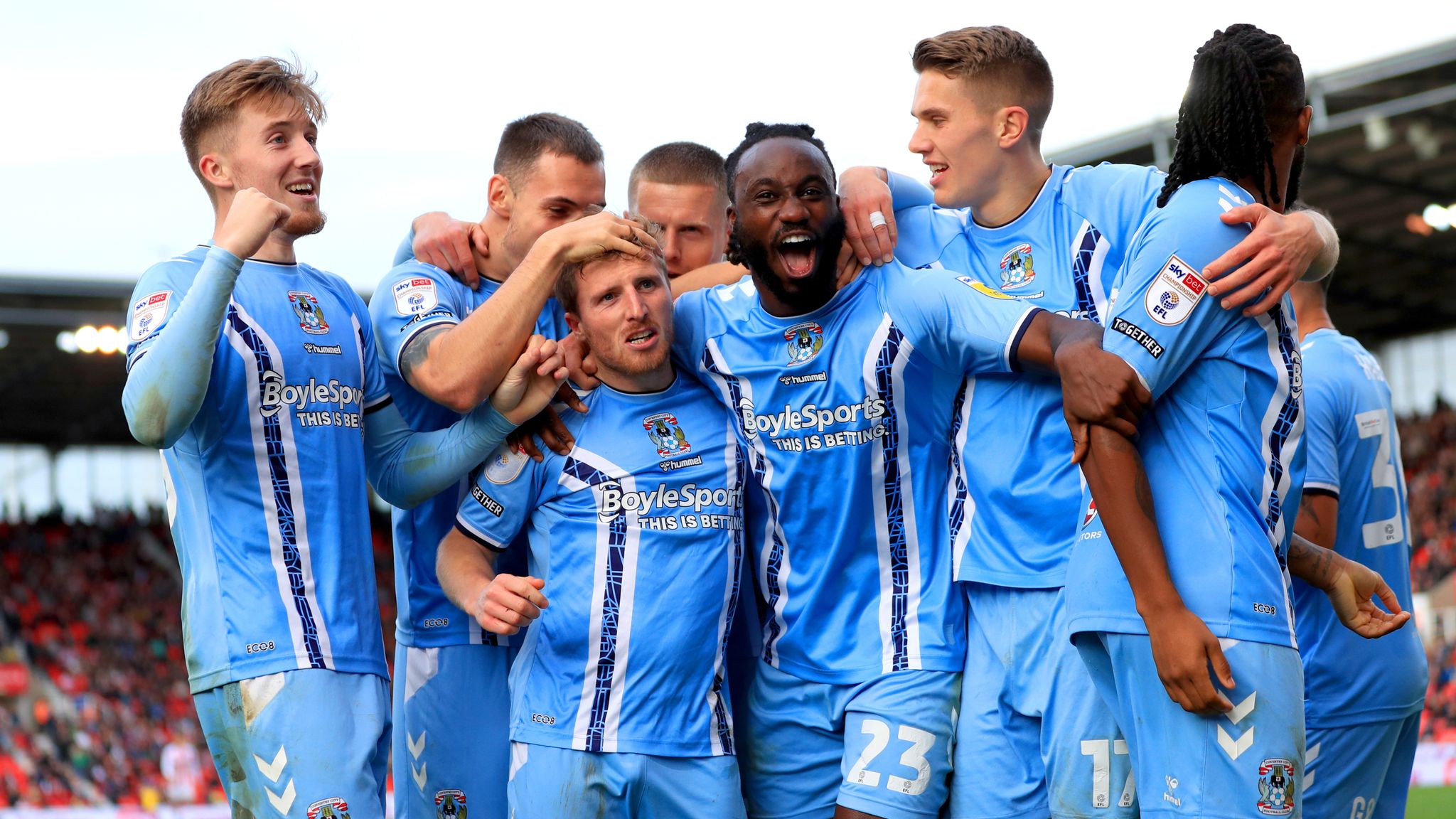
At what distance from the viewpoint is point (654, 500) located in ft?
A: 13.6

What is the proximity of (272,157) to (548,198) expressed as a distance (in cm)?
102

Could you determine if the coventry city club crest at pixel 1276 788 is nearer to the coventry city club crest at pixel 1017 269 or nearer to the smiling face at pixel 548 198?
the coventry city club crest at pixel 1017 269

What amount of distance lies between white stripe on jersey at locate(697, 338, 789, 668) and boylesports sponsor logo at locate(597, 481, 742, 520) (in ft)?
0.51

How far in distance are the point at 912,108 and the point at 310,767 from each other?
105 inches

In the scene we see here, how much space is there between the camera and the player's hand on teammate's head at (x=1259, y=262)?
3082mm

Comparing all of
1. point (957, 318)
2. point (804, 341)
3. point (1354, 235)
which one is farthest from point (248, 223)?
point (1354, 235)

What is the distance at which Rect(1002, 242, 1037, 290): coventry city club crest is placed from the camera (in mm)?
4098

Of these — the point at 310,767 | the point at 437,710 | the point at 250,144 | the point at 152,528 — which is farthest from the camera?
the point at 152,528

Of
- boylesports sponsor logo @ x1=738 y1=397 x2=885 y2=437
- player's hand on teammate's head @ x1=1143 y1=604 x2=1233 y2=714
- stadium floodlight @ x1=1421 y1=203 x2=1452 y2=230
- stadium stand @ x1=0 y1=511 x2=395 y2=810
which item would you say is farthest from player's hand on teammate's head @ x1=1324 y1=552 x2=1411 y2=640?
stadium floodlight @ x1=1421 y1=203 x2=1452 y2=230

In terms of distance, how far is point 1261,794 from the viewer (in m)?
2.96

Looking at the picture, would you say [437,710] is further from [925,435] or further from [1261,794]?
[1261,794]

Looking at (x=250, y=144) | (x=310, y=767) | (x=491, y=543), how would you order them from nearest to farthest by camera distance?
(x=310, y=767)
(x=250, y=144)
(x=491, y=543)

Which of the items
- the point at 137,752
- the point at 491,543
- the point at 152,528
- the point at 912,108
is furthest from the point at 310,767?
the point at 152,528

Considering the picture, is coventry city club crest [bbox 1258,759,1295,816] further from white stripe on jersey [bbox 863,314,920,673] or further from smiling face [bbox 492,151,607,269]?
smiling face [bbox 492,151,607,269]
